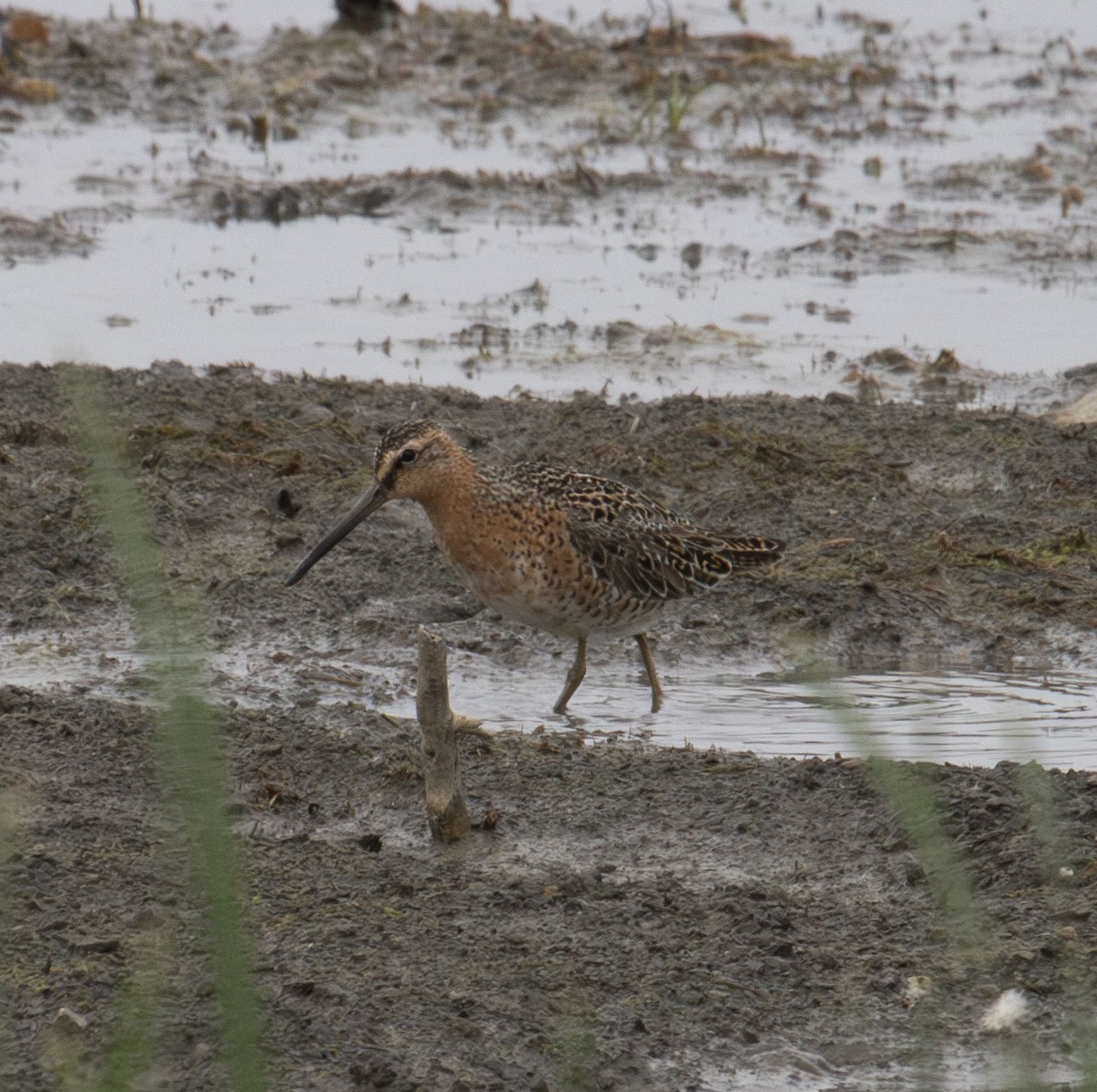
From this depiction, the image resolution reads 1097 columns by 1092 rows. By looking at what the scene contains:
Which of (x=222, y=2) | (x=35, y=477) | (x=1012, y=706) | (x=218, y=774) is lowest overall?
(x=1012, y=706)

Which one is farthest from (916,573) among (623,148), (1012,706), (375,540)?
(623,148)

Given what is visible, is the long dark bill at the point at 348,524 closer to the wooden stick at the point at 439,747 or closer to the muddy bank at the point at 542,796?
the muddy bank at the point at 542,796

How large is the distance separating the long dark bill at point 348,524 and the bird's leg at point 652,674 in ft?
2.98

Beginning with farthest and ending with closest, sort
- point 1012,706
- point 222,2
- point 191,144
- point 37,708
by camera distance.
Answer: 1. point 222,2
2. point 191,144
3. point 1012,706
4. point 37,708

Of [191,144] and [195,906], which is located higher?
[191,144]

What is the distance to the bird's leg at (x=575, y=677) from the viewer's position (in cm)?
622

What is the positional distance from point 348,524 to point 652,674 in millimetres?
1034

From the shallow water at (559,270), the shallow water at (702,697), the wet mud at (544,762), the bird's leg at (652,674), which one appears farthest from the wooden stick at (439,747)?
the shallow water at (559,270)

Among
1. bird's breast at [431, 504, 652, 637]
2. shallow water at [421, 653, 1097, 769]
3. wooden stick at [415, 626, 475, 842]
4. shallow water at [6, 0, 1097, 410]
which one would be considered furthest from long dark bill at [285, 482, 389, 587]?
shallow water at [6, 0, 1097, 410]

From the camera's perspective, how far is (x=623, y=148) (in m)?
13.8

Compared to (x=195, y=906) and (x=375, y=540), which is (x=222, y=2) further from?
(x=195, y=906)

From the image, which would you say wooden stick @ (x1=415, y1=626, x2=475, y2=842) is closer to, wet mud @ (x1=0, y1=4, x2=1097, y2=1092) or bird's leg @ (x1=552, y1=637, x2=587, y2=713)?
wet mud @ (x1=0, y1=4, x2=1097, y2=1092)

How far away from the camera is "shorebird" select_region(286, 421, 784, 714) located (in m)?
6.15

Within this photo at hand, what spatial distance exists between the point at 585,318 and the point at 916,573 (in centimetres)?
370
